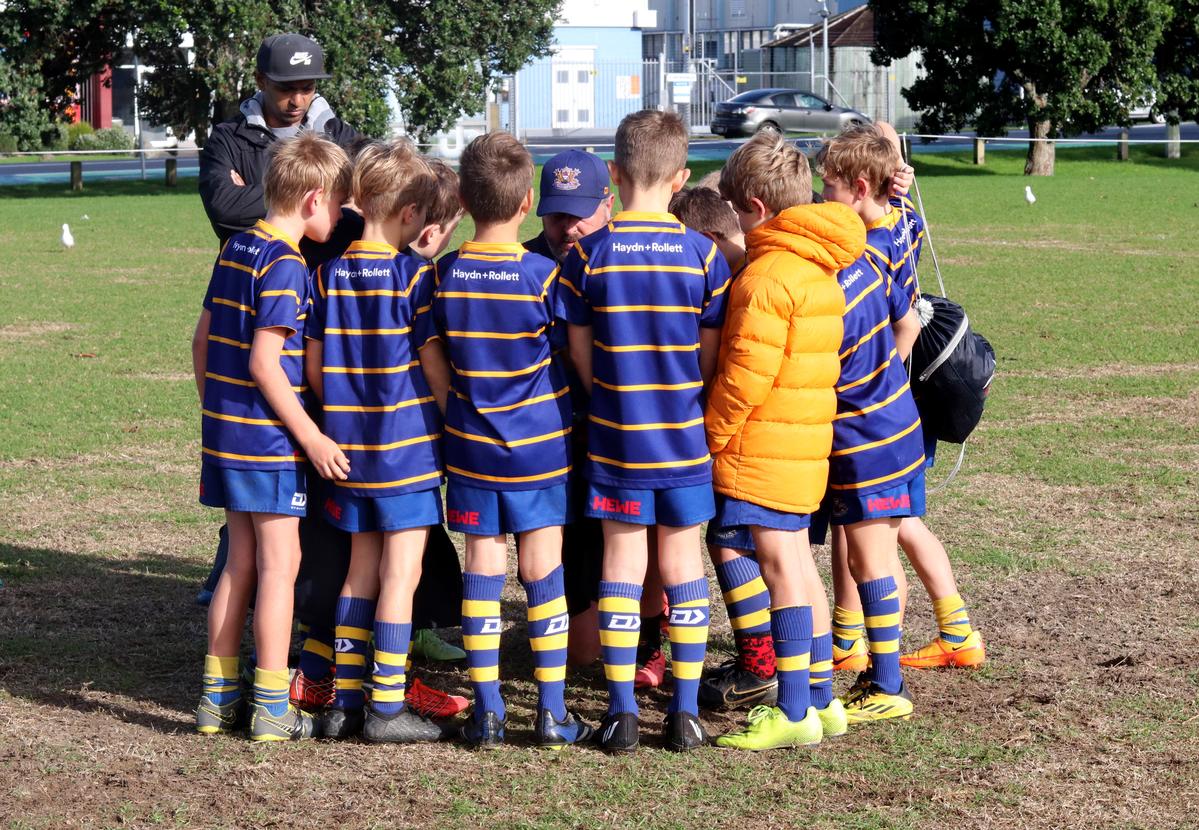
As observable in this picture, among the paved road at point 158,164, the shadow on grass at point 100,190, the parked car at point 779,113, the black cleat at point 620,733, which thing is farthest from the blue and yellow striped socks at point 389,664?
the parked car at point 779,113

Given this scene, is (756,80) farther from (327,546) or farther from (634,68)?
(327,546)

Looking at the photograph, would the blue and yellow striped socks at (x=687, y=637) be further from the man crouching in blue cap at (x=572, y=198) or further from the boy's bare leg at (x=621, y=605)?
the man crouching in blue cap at (x=572, y=198)

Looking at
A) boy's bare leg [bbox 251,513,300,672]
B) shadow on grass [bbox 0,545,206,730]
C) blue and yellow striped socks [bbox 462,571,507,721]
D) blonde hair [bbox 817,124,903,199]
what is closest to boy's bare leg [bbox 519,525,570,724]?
blue and yellow striped socks [bbox 462,571,507,721]

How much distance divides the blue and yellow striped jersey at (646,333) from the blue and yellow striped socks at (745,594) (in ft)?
1.17

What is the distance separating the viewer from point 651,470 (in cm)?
392

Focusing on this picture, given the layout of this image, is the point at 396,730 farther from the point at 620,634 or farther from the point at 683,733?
the point at 683,733

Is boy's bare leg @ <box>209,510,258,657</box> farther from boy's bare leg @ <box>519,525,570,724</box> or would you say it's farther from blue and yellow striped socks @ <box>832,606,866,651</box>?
blue and yellow striped socks @ <box>832,606,866,651</box>

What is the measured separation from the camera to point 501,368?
12.8 ft

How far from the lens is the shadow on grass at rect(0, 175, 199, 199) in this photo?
1133 inches

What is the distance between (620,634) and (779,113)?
38.7 metres

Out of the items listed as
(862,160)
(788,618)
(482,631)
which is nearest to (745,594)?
(788,618)

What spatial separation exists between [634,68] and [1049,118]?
25.9m

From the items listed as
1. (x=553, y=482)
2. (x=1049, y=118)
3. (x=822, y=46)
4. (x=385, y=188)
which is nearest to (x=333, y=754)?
(x=553, y=482)

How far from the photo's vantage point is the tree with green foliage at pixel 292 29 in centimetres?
2897
